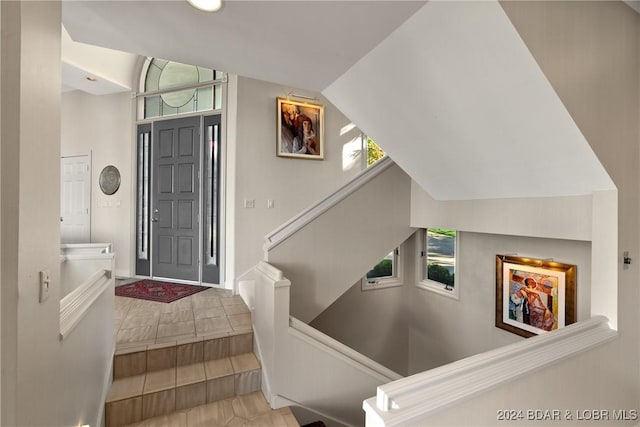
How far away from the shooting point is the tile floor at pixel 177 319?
2712 mm

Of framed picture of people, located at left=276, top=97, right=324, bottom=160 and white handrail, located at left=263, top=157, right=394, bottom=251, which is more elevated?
framed picture of people, located at left=276, top=97, right=324, bottom=160

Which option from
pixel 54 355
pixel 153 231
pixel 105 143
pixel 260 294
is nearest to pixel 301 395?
pixel 260 294

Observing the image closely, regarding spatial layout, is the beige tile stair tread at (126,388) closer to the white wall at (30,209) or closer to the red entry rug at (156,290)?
the white wall at (30,209)

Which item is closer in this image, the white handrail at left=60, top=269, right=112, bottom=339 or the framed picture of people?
the white handrail at left=60, top=269, right=112, bottom=339

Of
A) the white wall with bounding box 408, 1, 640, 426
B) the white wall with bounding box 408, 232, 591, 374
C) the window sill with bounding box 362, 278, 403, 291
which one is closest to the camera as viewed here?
the white wall with bounding box 408, 1, 640, 426

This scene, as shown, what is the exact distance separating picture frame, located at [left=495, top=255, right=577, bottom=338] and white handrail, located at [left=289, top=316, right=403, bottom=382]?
1.49 meters

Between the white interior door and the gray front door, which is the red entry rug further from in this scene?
the white interior door

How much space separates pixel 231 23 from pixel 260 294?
6.59 feet

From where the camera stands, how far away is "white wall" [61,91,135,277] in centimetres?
477

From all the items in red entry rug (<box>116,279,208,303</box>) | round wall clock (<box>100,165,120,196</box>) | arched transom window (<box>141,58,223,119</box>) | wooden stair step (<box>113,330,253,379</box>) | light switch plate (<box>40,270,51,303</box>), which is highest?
arched transom window (<box>141,58,223,119</box>)

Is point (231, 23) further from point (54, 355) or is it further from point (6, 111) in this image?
point (54, 355)

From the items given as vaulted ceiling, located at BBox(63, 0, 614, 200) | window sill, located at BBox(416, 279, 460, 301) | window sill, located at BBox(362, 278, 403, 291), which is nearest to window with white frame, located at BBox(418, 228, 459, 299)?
window sill, located at BBox(416, 279, 460, 301)

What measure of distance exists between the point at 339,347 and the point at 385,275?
2.25 metres

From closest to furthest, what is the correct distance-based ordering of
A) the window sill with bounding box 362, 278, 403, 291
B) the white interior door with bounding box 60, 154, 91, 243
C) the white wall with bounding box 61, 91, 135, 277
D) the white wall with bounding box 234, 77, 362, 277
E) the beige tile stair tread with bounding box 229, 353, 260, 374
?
the beige tile stair tread with bounding box 229, 353, 260, 374 → the white wall with bounding box 234, 77, 362, 277 → the window sill with bounding box 362, 278, 403, 291 → the white wall with bounding box 61, 91, 135, 277 → the white interior door with bounding box 60, 154, 91, 243
